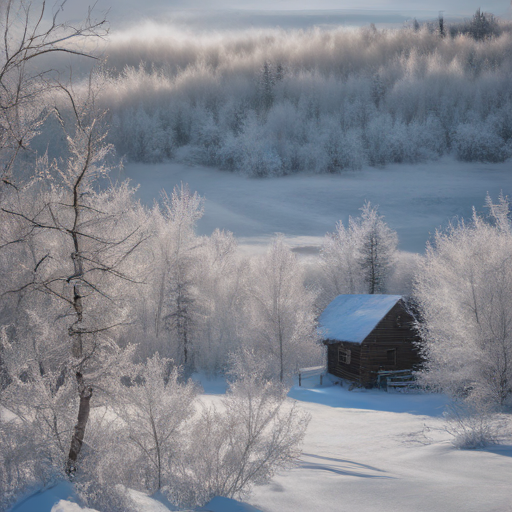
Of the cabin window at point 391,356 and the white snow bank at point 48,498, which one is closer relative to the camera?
the white snow bank at point 48,498

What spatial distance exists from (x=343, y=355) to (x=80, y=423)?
72.7ft

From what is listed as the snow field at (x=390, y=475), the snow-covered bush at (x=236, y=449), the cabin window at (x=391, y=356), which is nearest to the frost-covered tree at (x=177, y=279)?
the cabin window at (x=391, y=356)

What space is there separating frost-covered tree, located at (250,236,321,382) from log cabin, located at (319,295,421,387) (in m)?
1.55

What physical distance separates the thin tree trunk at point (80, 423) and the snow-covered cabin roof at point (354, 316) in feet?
64.4

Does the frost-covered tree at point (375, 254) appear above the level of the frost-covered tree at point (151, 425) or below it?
above

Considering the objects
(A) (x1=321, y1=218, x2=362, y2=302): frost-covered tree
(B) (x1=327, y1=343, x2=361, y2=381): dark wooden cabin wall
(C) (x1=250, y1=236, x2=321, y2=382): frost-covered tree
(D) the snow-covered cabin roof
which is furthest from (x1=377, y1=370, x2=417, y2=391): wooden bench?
(A) (x1=321, y1=218, x2=362, y2=302): frost-covered tree

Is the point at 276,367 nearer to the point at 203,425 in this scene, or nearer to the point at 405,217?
the point at 203,425

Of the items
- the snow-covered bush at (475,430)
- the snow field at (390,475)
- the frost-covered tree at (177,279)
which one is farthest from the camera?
the frost-covered tree at (177,279)

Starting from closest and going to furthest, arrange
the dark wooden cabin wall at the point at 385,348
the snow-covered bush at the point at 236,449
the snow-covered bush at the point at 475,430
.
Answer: the snow-covered bush at the point at 236,449
the snow-covered bush at the point at 475,430
the dark wooden cabin wall at the point at 385,348

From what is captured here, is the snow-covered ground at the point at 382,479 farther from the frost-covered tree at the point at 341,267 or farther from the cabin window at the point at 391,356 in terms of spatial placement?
the frost-covered tree at the point at 341,267

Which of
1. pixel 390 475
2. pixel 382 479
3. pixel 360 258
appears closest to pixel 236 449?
pixel 382 479

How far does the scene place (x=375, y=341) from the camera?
25234mm

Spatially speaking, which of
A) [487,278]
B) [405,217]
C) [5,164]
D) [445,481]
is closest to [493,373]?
[487,278]

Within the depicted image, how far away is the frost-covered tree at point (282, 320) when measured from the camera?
1072 inches
